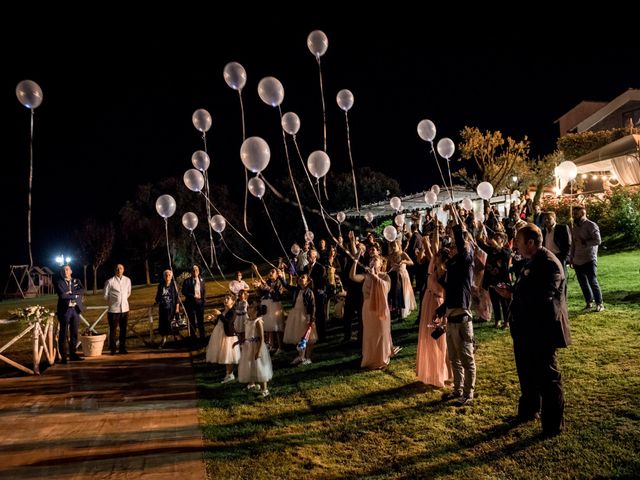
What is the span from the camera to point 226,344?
8547 mm

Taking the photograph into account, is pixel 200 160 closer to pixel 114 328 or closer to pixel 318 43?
pixel 318 43

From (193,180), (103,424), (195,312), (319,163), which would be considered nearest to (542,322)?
(319,163)

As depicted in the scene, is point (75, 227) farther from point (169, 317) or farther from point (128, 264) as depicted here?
point (169, 317)

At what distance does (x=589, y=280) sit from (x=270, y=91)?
724 centimetres

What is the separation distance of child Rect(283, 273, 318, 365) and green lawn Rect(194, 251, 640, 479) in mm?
484

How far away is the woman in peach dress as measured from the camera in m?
6.55

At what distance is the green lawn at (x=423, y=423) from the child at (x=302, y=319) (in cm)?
48

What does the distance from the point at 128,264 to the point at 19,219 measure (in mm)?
19184

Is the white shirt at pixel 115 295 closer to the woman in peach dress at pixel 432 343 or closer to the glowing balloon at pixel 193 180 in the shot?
the glowing balloon at pixel 193 180

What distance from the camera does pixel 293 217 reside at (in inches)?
1826

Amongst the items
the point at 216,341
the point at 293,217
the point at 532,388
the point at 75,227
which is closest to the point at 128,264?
the point at 75,227

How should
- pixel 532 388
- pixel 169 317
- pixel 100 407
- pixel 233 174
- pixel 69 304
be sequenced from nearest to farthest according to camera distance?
pixel 532 388 < pixel 100 407 < pixel 69 304 < pixel 169 317 < pixel 233 174

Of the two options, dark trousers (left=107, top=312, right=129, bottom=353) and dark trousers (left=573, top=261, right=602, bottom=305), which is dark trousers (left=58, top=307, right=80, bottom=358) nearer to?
dark trousers (left=107, top=312, right=129, bottom=353)

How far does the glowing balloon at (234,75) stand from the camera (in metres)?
9.36
